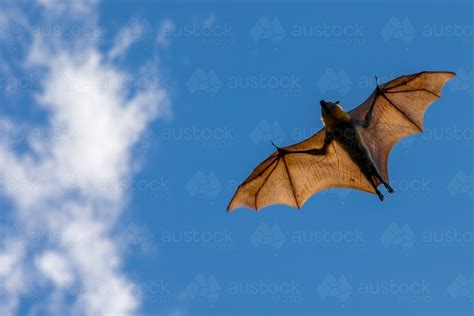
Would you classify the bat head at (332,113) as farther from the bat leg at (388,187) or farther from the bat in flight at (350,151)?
the bat leg at (388,187)

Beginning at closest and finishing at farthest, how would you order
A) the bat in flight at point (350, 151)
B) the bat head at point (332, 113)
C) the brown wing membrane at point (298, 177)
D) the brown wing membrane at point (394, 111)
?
the bat head at point (332, 113)
the bat in flight at point (350, 151)
the brown wing membrane at point (394, 111)
the brown wing membrane at point (298, 177)

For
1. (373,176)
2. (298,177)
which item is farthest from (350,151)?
(298,177)

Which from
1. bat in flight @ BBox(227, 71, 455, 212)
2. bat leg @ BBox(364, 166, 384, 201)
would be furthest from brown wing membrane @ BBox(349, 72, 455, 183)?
bat leg @ BBox(364, 166, 384, 201)

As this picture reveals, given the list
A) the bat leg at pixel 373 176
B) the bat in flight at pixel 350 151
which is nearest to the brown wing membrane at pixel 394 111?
the bat in flight at pixel 350 151

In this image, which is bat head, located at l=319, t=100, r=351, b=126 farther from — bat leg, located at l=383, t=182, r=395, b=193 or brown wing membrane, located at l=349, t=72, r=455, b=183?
bat leg, located at l=383, t=182, r=395, b=193

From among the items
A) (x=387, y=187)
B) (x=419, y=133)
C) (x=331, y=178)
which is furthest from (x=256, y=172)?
(x=419, y=133)

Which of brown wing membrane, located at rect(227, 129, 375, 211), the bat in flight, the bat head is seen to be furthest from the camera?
brown wing membrane, located at rect(227, 129, 375, 211)
